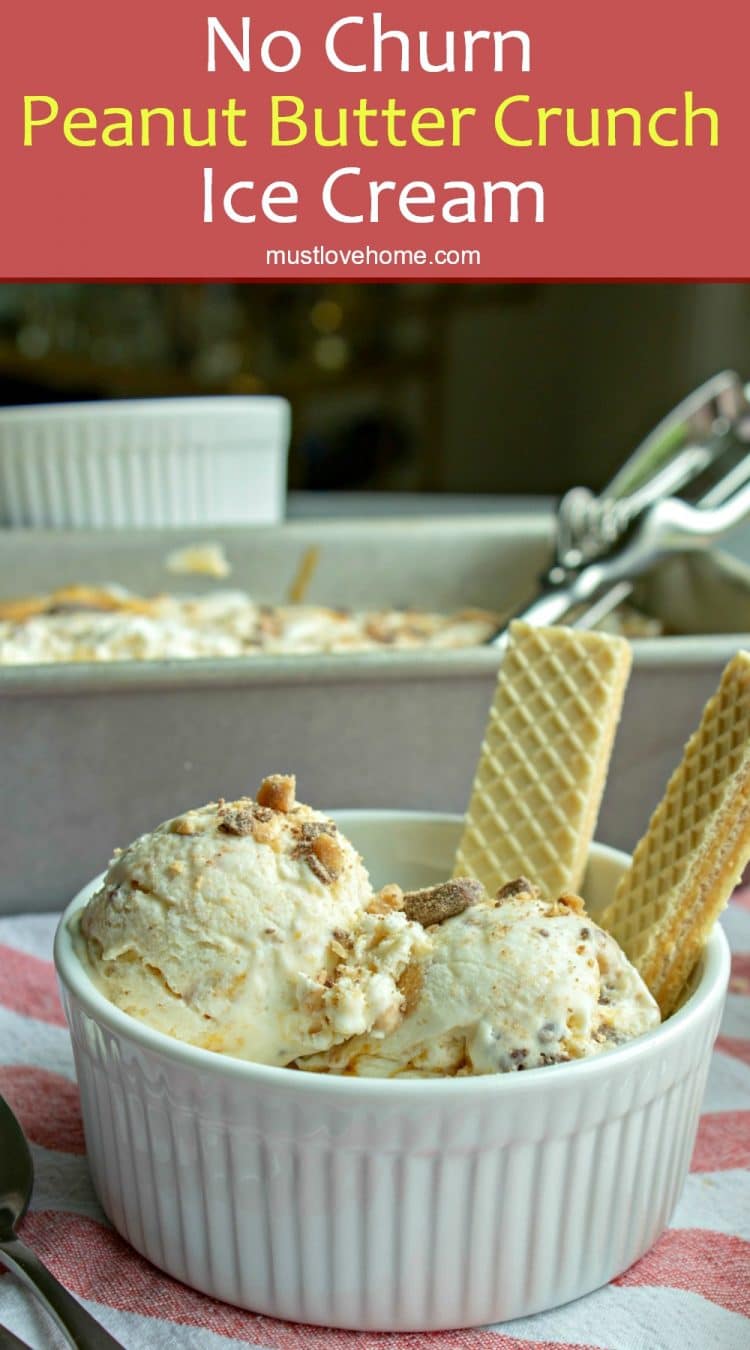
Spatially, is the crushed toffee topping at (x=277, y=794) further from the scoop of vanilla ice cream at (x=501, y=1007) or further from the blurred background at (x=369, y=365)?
the blurred background at (x=369, y=365)

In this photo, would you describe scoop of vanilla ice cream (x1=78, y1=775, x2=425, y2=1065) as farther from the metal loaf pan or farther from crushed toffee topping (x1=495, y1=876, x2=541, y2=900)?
the metal loaf pan

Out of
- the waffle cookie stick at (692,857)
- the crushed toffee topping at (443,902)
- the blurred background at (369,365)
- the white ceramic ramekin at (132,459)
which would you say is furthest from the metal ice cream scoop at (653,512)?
the blurred background at (369,365)

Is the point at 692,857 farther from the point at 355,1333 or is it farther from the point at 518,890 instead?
the point at 355,1333

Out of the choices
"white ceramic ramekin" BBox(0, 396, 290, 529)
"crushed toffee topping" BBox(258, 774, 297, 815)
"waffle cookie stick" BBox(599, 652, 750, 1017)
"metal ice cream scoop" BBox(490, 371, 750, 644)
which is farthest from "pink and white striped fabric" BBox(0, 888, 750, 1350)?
"white ceramic ramekin" BBox(0, 396, 290, 529)

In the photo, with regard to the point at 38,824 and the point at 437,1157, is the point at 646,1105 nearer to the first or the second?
the point at 437,1157

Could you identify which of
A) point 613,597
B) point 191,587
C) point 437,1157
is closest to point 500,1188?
point 437,1157
